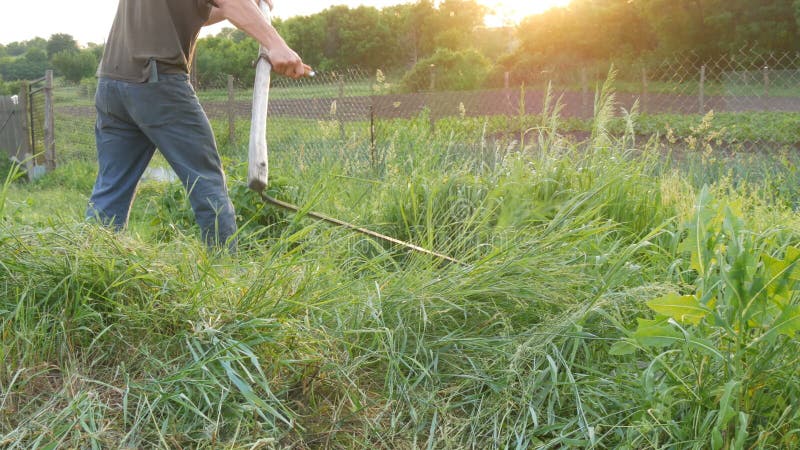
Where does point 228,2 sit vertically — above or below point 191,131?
above

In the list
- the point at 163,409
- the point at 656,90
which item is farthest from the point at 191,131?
the point at 656,90

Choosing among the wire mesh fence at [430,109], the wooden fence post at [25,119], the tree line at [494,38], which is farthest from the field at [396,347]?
the tree line at [494,38]

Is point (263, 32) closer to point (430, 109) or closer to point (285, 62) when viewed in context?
point (285, 62)

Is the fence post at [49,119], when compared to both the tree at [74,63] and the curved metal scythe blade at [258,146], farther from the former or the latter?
the tree at [74,63]

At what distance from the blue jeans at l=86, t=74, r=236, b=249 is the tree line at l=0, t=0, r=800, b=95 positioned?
20.4 meters

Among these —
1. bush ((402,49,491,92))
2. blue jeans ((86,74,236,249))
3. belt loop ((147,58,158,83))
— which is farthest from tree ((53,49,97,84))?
belt loop ((147,58,158,83))

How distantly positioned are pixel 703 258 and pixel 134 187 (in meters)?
2.42

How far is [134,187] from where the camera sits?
10.8 ft

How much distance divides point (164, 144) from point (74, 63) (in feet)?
106

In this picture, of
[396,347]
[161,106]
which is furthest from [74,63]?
[396,347]

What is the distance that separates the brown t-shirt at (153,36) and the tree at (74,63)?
28.4 m

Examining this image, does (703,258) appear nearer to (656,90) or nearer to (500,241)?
(500,241)

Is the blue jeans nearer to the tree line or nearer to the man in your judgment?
the man

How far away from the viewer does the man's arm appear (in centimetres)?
280
